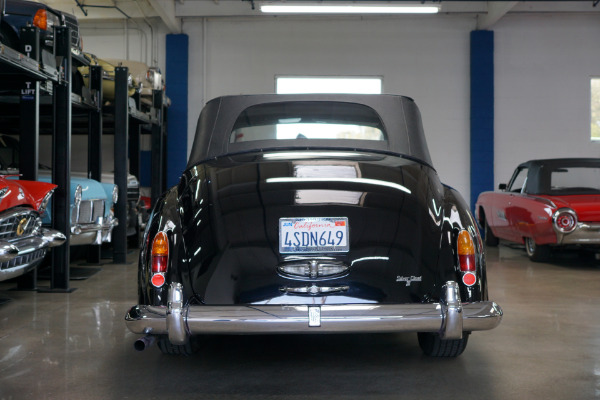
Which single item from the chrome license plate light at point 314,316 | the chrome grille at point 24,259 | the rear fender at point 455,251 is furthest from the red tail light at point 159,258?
the chrome grille at point 24,259

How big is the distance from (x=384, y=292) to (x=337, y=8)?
31.9 ft

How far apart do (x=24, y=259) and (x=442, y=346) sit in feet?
9.85

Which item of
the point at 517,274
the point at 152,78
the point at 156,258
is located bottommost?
the point at 517,274

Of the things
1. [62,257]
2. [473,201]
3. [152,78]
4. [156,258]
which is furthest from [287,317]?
[473,201]

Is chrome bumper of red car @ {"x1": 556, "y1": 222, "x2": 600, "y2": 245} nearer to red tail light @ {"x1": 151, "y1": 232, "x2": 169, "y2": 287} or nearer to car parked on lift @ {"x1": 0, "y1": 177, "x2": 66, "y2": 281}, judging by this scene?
car parked on lift @ {"x1": 0, "y1": 177, "x2": 66, "y2": 281}

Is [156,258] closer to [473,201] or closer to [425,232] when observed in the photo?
[425,232]

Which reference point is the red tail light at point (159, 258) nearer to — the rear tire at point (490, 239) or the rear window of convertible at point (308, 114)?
the rear window of convertible at point (308, 114)

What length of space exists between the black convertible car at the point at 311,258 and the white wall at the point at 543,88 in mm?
11023

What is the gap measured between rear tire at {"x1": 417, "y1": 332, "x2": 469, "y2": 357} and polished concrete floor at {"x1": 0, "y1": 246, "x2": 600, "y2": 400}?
0.15 feet

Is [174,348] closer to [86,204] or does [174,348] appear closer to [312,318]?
[312,318]

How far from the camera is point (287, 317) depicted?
105 inches

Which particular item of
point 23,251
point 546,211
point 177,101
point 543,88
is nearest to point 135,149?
point 177,101

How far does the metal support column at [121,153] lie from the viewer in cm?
754

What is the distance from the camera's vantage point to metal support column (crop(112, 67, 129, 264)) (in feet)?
24.7
